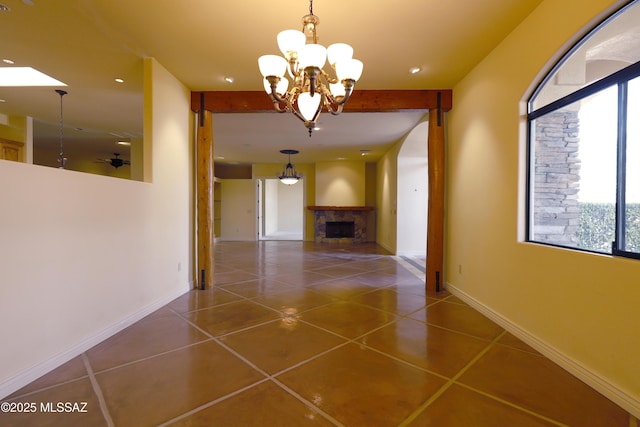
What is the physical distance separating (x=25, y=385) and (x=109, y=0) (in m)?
2.77

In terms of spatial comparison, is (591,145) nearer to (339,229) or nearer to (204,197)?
(204,197)

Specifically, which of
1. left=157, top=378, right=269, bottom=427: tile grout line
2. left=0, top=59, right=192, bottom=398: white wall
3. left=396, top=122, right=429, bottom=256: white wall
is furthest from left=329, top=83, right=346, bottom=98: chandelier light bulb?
left=396, top=122, right=429, bottom=256: white wall

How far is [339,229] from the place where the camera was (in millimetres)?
10227

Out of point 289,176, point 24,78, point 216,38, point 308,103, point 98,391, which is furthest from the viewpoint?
point 289,176

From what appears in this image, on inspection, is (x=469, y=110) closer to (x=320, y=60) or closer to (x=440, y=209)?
(x=440, y=209)

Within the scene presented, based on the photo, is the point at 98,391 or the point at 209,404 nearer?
the point at 209,404

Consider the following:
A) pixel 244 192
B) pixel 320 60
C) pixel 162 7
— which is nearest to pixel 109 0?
pixel 162 7

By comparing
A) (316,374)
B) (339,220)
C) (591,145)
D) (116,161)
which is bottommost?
(316,374)

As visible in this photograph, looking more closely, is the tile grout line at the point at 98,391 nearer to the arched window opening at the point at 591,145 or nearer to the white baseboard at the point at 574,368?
the white baseboard at the point at 574,368

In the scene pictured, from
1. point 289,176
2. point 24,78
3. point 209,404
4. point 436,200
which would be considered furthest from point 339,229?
point 209,404

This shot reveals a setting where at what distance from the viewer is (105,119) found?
551 cm

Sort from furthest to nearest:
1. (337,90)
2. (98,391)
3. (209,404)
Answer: (337,90)
(98,391)
(209,404)

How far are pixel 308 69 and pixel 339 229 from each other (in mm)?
8347

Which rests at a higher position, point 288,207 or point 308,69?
point 308,69
